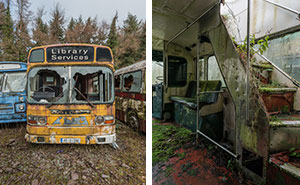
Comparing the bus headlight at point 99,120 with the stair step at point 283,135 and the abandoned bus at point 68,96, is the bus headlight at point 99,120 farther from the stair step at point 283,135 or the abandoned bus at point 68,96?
the stair step at point 283,135

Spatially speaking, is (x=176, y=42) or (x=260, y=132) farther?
(x=176, y=42)

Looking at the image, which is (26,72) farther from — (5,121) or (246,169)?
(246,169)

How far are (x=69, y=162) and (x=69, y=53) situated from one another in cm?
103

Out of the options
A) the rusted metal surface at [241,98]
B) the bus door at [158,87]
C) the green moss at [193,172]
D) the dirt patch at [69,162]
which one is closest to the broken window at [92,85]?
the dirt patch at [69,162]

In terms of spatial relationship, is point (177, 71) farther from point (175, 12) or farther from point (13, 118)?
point (13, 118)

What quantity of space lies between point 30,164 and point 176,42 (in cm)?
340

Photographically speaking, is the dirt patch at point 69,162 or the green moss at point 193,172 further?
the green moss at point 193,172

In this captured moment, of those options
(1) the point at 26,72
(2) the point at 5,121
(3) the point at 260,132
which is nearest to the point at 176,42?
(3) the point at 260,132

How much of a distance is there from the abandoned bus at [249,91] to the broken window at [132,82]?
0.93 meters

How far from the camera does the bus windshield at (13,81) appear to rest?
1371 mm

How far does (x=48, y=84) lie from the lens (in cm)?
133

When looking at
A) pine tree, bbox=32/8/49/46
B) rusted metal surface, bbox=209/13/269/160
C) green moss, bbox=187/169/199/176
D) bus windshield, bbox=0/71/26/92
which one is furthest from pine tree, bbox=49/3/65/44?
green moss, bbox=187/169/199/176

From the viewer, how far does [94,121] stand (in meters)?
1.33

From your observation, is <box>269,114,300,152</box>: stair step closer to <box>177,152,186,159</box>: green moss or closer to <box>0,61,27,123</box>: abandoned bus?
<box>177,152,186,159</box>: green moss
